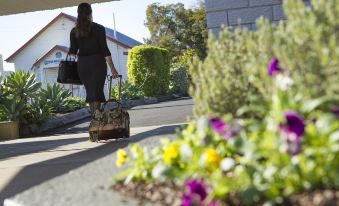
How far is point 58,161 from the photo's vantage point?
5438mm

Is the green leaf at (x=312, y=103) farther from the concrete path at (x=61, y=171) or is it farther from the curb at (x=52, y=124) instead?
the curb at (x=52, y=124)

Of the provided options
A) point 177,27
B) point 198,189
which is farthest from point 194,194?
point 177,27

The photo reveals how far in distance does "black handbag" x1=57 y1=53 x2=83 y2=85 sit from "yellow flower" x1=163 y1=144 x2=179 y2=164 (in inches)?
174

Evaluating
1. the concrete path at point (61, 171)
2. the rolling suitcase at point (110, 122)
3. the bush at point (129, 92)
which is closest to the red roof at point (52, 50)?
the bush at point (129, 92)

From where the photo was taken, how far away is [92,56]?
6266mm

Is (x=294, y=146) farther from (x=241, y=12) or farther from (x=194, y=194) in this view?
(x=241, y=12)

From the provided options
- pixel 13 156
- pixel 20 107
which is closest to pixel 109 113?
pixel 13 156

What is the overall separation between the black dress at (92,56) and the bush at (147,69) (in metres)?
14.1

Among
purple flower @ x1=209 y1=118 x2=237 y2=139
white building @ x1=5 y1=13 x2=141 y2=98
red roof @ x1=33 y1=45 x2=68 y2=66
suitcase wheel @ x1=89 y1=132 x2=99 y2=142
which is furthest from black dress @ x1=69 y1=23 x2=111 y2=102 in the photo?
red roof @ x1=33 y1=45 x2=68 y2=66

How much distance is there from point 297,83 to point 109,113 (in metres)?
4.43

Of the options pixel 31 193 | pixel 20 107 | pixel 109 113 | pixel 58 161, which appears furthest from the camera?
pixel 20 107

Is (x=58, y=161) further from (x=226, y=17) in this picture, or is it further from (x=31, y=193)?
(x=31, y=193)

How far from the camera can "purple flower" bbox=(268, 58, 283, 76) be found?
82.8 inches

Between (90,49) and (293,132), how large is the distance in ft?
15.6
